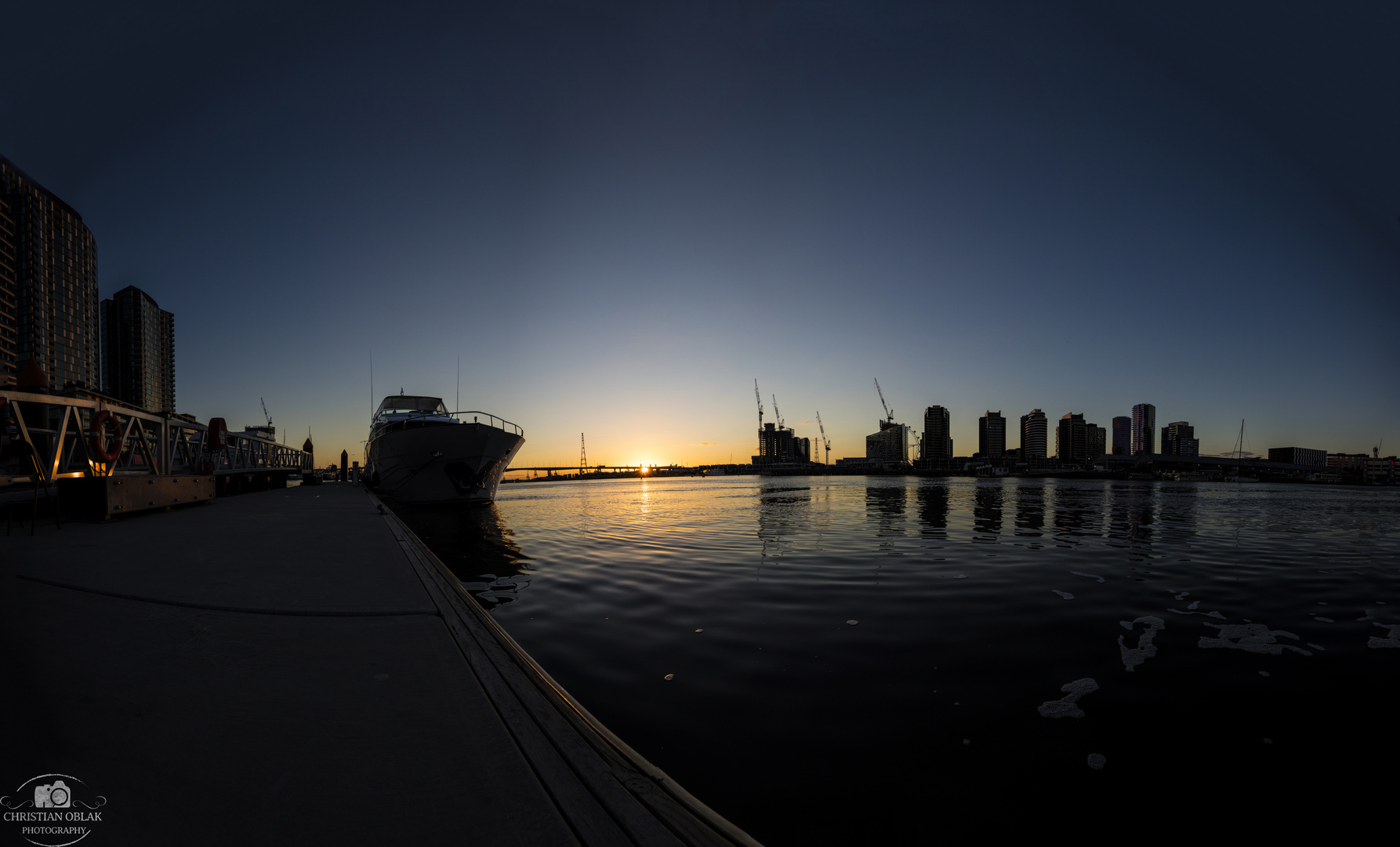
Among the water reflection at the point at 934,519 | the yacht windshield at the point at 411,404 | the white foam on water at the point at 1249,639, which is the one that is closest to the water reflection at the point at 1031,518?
the water reflection at the point at 934,519

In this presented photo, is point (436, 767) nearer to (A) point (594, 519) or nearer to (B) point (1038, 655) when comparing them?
(B) point (1038, 655)

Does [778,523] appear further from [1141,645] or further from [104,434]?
[104,434]

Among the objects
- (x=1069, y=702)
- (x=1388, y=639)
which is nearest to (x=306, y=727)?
(x=1069, y=702)

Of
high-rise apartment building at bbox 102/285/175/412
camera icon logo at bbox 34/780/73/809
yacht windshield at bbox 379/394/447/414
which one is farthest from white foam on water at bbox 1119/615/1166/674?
high-rise apartment building at bbox 102/285/175/412

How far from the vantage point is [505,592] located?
10375 millimetres

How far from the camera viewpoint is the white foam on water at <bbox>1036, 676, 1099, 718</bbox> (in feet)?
16.8

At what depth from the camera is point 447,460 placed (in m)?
33.5

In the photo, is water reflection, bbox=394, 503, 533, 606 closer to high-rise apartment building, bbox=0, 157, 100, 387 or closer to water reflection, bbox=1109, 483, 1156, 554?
water reflection, bbox=1109, 483, 1156, 554

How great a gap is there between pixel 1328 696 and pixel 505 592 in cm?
1158

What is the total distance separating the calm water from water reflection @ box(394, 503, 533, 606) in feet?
0.63

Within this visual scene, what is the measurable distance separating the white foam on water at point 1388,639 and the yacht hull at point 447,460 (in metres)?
34.4

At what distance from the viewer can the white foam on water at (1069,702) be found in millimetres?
5117

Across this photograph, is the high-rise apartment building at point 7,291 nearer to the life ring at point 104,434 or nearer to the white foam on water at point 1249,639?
the life ring at point 104,434

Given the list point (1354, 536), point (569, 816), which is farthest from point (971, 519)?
point (569, 816)
